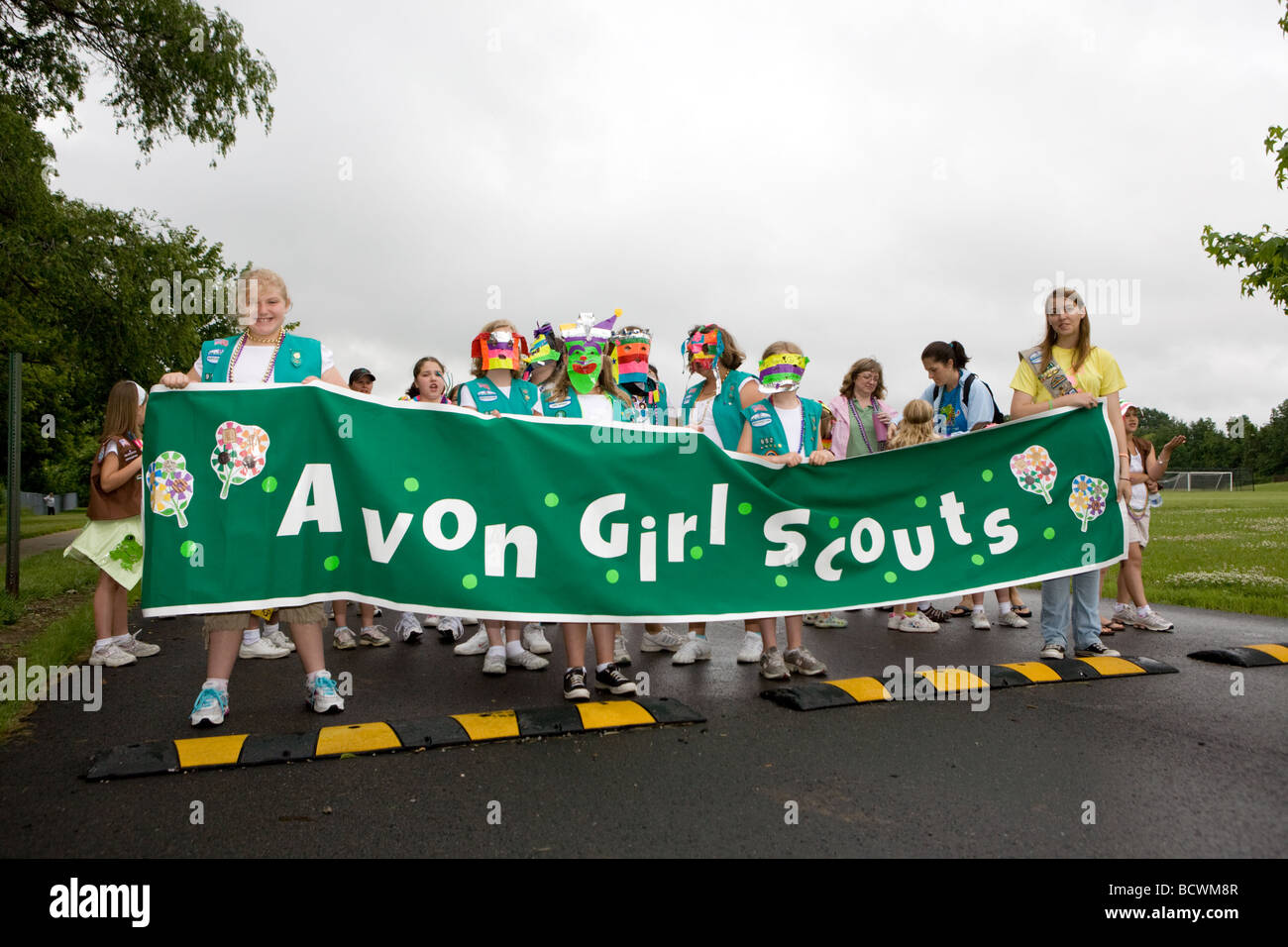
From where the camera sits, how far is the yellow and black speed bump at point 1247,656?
20.9 feet

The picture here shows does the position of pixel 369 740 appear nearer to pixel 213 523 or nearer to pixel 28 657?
pixel 213 523

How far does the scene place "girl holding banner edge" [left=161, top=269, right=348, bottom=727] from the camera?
4.88 m

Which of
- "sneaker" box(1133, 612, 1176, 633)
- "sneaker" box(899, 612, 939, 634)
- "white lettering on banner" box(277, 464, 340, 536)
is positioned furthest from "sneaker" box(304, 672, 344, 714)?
"sneaker" box(1133, 612, 1176, 633)

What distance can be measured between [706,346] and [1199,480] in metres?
92.8

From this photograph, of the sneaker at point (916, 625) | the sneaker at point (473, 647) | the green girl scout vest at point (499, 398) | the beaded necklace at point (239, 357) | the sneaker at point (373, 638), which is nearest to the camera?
the beaded necklace at point (239, 357)

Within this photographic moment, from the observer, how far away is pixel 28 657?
21.1 ft

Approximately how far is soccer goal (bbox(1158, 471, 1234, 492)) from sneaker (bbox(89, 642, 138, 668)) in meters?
85.0

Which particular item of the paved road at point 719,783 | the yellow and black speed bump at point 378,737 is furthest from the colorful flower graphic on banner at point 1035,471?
the yellow and black speed bump at point 378,737

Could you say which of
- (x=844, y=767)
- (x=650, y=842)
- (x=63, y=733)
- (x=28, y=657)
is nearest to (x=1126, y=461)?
(x=844, y=767)

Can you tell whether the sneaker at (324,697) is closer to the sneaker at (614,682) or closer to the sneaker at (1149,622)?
the sneaker at (614,682)

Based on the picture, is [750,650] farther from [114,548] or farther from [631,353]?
[114,548]

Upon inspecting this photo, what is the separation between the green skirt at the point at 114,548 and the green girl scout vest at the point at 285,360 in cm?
231

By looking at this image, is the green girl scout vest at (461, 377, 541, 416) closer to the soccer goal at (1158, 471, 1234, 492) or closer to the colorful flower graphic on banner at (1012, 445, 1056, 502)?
the colorful flower graphic on banner at (1012, 445, 1056, 502)

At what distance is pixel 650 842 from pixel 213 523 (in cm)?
298
